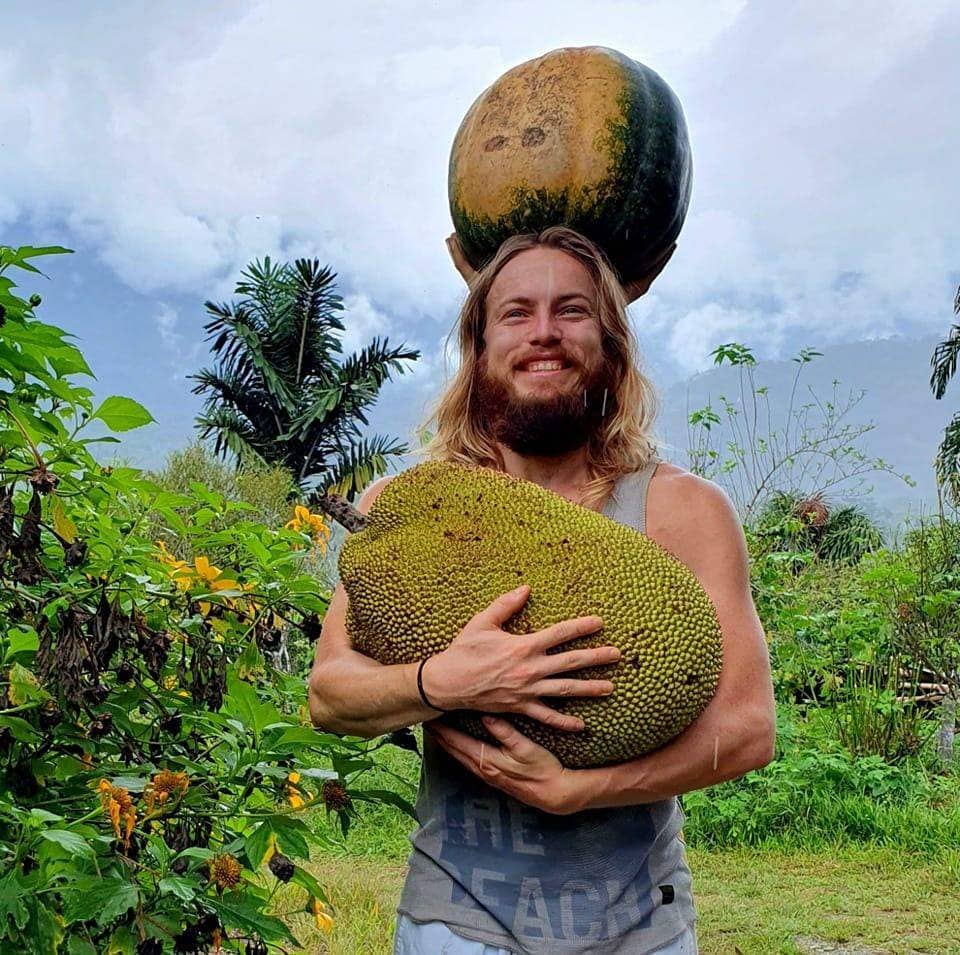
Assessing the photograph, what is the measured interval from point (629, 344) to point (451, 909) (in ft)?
3.27

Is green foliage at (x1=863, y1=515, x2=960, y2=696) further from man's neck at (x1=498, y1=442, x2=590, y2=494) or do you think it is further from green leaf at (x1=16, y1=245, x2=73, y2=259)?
green leaf at (x1=16, y1=245, x2=73, y2=259)

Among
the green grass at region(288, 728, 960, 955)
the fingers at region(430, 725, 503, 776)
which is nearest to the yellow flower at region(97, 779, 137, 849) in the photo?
the fingers at region(430, 725, 503, 776)

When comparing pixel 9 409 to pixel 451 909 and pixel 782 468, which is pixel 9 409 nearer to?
pixel 451 909

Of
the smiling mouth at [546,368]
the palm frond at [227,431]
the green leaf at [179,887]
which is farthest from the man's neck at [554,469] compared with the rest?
the palm frond at [227,431]

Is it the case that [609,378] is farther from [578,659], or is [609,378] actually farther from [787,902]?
[787,902]

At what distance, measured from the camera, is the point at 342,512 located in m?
1.70

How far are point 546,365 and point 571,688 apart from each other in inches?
24.3

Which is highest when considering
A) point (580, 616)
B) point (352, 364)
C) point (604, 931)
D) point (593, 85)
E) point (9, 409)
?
point (352, 364)

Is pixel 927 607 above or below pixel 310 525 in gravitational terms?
above

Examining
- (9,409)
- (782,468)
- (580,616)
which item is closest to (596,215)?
(580,616)

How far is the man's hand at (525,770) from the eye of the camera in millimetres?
1503

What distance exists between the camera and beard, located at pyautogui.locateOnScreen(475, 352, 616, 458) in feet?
6.07

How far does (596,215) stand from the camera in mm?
2102

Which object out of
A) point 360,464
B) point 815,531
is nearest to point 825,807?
point 815,531
